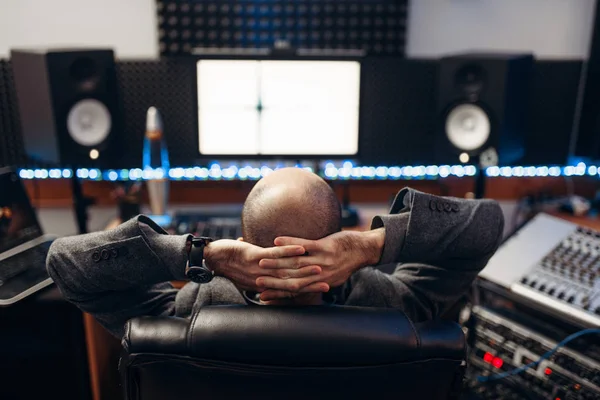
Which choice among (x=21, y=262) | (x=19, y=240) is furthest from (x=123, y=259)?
(x=19, y=240)

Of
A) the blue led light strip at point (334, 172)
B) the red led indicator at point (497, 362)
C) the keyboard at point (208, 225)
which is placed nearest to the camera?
the red led indicator at point (497, 362)

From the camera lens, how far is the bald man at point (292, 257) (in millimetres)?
889

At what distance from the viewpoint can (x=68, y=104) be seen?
1.77 m

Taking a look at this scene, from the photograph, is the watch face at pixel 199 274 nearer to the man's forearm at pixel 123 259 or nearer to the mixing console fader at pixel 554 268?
the man's forearm at pixel 123 259

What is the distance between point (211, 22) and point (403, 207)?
155 centimetres

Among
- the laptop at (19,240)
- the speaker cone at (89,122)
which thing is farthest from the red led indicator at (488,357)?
the speaker cone at (89,122)

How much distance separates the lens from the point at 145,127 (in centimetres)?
202

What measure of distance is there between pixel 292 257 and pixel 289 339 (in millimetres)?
185

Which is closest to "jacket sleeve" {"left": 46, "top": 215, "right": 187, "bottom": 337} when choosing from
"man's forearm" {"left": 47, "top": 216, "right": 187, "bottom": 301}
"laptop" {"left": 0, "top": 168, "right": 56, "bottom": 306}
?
"man's forearm" {"left": 47, "top": 216, "right": 187, "bottom": 301}

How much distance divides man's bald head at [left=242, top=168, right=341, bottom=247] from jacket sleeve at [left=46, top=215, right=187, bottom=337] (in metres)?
0.12

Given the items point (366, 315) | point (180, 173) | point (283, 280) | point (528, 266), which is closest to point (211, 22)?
point (180, 173)

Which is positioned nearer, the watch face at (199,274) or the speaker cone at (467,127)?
the watch face at (199,274)

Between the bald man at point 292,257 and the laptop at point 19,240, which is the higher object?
the bald man at point 292,257

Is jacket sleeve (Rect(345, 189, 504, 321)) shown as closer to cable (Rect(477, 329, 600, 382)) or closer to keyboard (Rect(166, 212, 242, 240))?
cable (Rect(477, 329, 600, 382))
